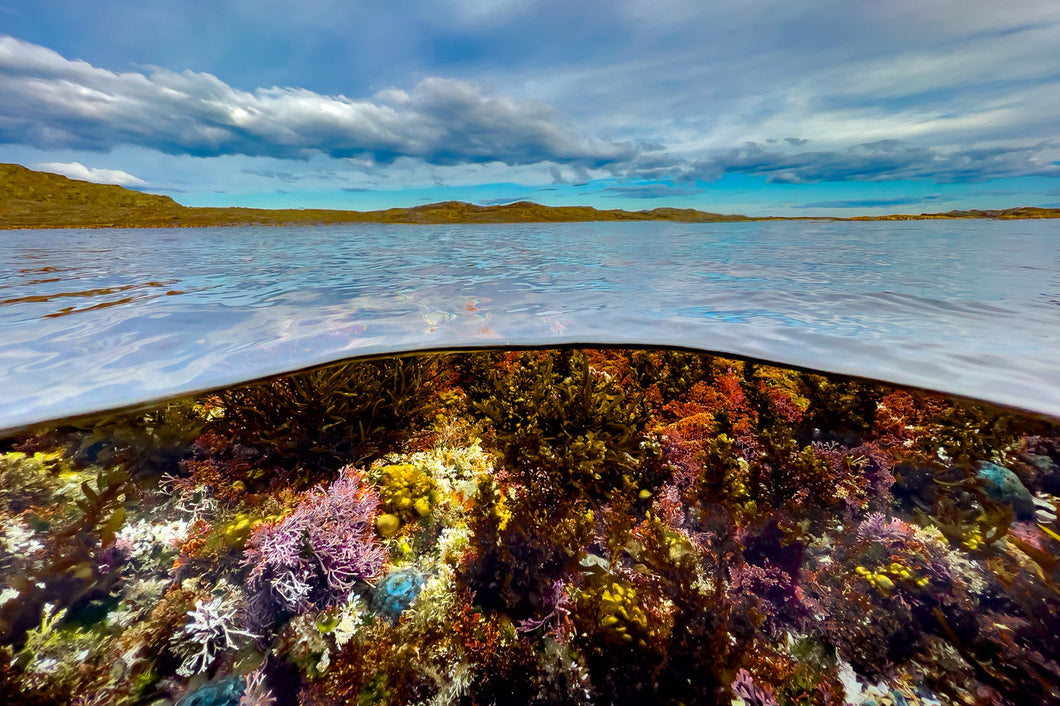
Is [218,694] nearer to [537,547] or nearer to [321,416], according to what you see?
[321,416]

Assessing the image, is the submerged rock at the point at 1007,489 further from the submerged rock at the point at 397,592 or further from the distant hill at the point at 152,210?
the distant hill at the point at 152,210

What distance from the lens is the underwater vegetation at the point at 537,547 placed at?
9.68ft

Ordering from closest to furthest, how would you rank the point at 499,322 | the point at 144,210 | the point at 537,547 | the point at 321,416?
the point at 537,547
the point at 321,416
the point at 499,322
the point at 144,210

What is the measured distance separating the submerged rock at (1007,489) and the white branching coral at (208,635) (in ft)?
21.6

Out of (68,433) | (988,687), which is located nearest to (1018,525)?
(988,687)

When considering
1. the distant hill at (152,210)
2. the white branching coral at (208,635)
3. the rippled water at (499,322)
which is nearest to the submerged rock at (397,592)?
the white branching coral at (208,635)

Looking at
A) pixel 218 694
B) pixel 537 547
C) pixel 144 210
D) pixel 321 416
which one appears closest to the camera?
pixel 218 694

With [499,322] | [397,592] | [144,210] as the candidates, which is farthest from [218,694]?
[144,210]

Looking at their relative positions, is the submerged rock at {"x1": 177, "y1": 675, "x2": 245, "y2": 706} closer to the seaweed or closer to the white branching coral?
the white branching coral

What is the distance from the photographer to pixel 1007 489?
12.5 ft

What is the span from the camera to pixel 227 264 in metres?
10.5

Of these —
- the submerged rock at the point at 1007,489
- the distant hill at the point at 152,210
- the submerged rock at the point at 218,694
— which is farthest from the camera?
the distant hill at the point at 152,210

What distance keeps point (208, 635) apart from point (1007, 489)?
7.00 metres

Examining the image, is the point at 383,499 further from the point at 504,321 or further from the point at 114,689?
the point at 504,321
